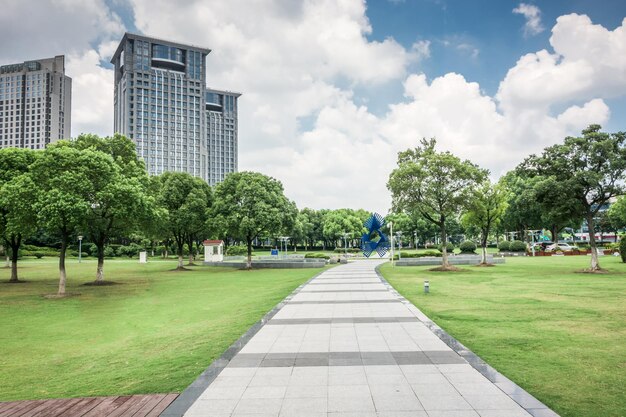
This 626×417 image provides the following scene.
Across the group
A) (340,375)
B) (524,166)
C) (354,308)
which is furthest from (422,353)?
(524,166)

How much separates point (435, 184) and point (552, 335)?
78.8 ft

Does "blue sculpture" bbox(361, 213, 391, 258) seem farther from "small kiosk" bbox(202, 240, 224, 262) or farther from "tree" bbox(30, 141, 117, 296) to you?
"tree" bbox(30, 141, 117, 296)

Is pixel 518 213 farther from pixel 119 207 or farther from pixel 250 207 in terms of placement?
pixel 119 207

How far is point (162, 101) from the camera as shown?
158250mm

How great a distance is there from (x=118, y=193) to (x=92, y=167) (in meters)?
→ 1.77

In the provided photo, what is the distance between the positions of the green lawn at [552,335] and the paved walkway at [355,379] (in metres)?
0.64

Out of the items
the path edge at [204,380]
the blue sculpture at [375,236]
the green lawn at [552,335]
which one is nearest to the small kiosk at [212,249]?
the blue sculpture at [375,236]

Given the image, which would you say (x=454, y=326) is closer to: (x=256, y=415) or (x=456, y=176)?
(x=256, y=415)

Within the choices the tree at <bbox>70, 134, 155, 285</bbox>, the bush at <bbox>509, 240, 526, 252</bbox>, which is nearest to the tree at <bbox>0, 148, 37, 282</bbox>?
the tree at <bbox>70, 134, 155, 285</bbox>

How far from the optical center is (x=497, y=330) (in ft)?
34.3

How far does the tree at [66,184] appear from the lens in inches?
746

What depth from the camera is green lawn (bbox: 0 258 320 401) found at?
7.27 m

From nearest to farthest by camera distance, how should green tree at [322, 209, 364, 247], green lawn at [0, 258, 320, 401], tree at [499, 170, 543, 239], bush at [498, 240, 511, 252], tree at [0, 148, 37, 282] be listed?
1. green lawn at [0, 258, 320, 401]
2. tree at [0, 148, 37, 282]
3. bush at [498, 240, 511, 252]
4. tree at [499, 170, 543, 239]
5. green tree at [322, 209, 364, 247]

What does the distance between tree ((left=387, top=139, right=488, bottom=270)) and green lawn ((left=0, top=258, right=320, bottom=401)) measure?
17.1 metres
